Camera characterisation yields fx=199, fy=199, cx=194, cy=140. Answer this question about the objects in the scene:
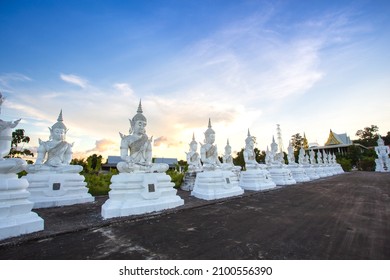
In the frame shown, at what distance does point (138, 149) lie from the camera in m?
6.09

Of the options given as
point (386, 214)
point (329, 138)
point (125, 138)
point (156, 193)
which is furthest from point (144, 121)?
point (329, 138)

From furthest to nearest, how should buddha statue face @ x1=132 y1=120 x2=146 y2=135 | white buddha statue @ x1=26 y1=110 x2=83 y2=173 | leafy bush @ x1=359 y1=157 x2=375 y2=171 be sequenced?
leafy bush @ x1=359 y1=157 x2=375 y2=171
white buddha statue @ x1=26 y1=110 x2=83 y2=173
buddha statue face @ x1=132 y1=120 x2=146 y2=135

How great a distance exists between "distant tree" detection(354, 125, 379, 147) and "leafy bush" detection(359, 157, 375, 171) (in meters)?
17.9

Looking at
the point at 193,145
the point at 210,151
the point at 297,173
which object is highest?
the point at 193,145

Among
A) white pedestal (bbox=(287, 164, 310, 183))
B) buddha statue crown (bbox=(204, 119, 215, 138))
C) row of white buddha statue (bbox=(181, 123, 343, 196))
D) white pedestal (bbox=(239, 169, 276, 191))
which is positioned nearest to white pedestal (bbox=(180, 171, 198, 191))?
row of white buddha statue (bbox=(181, 123, 343, 196))

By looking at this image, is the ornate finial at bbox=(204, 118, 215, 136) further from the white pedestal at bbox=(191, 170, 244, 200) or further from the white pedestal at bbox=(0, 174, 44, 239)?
the white pedestal at bbox=(0, 174, 44, 239)

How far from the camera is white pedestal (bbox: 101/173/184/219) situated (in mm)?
4875

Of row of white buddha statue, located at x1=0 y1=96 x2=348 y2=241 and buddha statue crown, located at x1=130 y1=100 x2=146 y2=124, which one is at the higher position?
buddha statue crown, located at x1=130 y1=100 x2=146 y2=124

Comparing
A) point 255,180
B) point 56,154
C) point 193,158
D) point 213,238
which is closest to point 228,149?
point 255,180

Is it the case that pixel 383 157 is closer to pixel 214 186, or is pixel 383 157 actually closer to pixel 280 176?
pixel 280 176

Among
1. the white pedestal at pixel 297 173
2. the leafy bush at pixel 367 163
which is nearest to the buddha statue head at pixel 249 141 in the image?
the white pedestal at pixel 297 173

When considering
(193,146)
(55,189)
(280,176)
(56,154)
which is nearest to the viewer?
(55,189)

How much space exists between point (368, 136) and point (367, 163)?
79.4 feet
